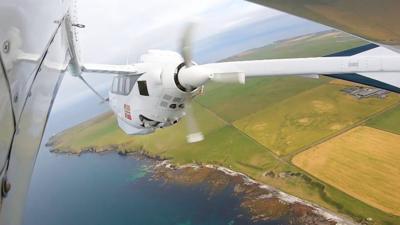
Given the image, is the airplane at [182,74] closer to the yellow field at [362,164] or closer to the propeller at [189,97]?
the propeller at [189,97]

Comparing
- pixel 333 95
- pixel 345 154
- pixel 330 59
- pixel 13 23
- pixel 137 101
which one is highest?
pixel 13 23

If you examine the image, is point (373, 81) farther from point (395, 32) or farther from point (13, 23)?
point (13, 23)

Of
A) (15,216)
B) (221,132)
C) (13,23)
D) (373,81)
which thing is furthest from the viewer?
(221,132)

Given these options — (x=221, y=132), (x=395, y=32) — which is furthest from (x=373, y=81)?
(x=221, y=132)

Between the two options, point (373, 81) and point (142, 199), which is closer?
point (373, 81)

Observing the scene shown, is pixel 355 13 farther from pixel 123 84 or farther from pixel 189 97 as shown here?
pixel 123 84

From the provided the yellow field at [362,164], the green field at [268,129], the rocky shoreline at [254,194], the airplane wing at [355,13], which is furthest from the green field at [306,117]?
the airplane wing at [355,13]

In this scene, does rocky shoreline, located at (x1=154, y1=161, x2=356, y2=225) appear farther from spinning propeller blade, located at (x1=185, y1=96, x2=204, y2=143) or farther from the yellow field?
spinning propeller blade, located at (x1=185, y1=96, x2=204, y2=143)
